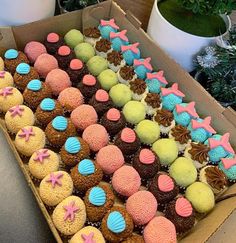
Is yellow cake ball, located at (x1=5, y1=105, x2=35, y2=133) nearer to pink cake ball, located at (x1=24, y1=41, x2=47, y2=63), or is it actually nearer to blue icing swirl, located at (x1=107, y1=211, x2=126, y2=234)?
pink cake ball, located at (x1=24, y1=41, x2=47, y2=63)

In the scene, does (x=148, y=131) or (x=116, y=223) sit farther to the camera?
(x=148, y=131)

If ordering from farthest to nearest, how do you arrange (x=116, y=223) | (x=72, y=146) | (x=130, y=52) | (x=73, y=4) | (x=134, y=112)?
(x=73, y=4), (x=130, y=52), (x=134, y=112), (x=72, y=146), (x=116, y=223)

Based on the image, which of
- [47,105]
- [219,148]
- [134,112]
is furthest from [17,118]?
[219,148]

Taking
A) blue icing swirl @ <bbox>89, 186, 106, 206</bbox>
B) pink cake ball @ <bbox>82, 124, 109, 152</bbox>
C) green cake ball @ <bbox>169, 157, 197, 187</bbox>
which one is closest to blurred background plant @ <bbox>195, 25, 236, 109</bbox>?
green cake ball @ <bbox>169, 157, 197, 187</bbox>

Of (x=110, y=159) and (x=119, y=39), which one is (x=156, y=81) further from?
(x=110, y=159)

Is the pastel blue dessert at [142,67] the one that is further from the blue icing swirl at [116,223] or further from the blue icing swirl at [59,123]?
the blue icing swirl at [116,223]
